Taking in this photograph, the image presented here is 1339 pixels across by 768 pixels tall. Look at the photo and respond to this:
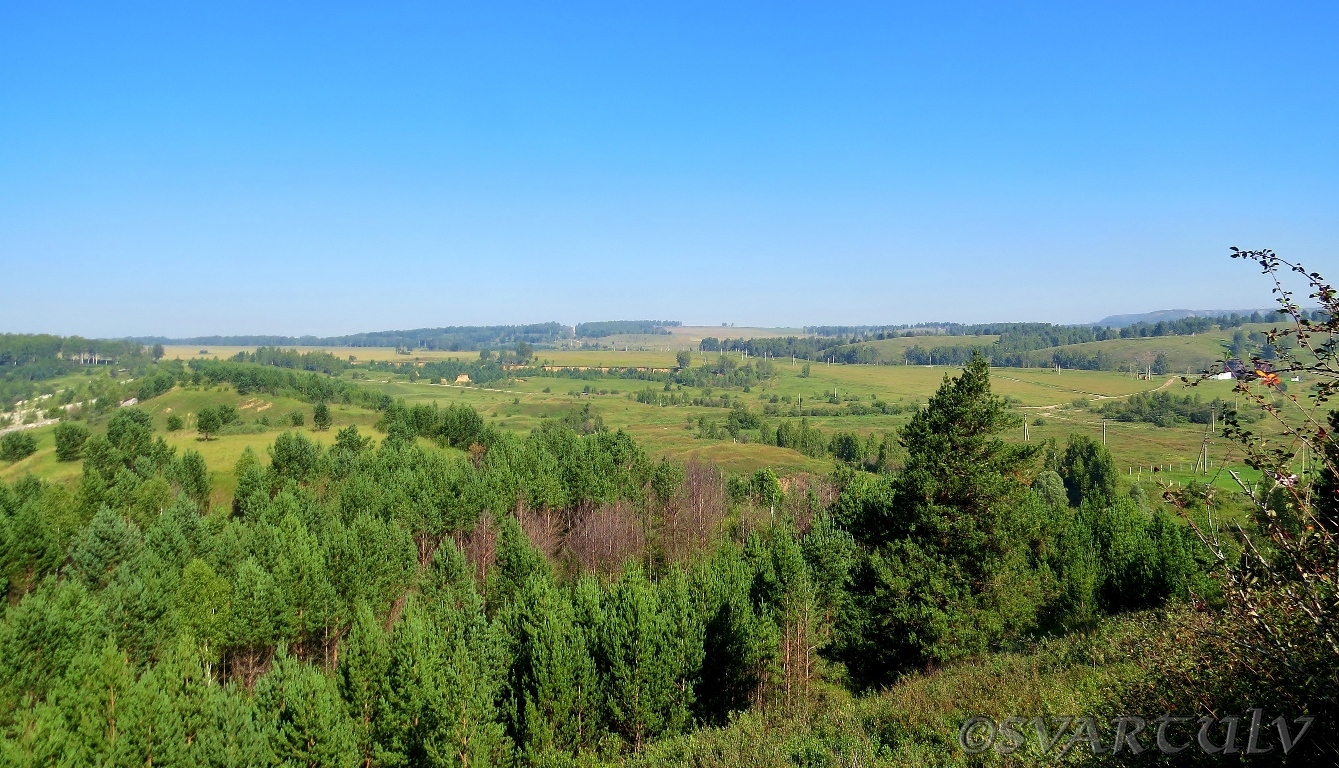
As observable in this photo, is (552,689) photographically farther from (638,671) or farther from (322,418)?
(322,418)

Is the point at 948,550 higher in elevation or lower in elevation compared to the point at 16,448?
higher

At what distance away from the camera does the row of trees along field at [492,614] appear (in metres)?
20.9

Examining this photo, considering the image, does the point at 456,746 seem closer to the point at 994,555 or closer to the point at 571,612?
the point at 571,612

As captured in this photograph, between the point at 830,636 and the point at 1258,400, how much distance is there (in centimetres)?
2903

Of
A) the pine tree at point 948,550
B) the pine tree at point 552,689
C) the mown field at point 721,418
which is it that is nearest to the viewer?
the pine tree at point 552,689

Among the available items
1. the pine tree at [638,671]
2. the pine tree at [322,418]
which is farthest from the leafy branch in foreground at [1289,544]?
the pine tree at [322,418]

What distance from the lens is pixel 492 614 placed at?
39.9m

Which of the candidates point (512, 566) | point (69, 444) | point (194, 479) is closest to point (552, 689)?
point (512, 566)

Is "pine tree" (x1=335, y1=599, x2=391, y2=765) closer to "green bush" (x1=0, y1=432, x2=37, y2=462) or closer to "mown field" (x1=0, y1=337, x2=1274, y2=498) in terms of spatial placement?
"mown field" (x1=0, y1=337, x2=1274, y2=498)

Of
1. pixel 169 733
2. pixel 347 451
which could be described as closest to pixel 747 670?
pixel 169 733

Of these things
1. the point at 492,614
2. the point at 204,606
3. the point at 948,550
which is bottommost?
the point at 492,614

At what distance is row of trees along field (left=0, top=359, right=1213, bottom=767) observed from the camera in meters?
20.9

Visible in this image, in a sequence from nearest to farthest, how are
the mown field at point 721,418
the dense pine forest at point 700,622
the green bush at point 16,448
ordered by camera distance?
the dense pine forest at point 700,622 → the green bush at point 16,448 → the mown field at point 721,418

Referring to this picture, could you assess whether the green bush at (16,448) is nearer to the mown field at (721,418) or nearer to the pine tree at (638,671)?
the mown field at (721,418)
